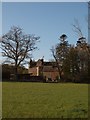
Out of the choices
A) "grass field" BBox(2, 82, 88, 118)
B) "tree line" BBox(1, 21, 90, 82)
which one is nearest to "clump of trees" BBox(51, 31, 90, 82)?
"tree line" BBox(1, 21, 90, 82)

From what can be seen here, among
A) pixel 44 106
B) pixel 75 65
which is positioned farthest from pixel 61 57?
pixel 44 106

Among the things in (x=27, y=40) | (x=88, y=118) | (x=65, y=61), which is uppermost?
(x=27, y=40)

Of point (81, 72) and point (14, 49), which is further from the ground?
point (14, 49)

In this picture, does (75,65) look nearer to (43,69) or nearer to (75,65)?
(75,65)

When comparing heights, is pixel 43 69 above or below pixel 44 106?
above

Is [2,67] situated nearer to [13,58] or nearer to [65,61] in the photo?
[13,58]

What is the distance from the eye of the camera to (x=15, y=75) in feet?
271

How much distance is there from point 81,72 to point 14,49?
20.6 meters

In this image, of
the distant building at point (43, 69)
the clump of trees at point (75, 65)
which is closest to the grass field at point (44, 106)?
the clump of trees at point (75, 65)

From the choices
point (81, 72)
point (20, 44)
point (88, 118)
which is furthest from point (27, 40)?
point (88, 118)

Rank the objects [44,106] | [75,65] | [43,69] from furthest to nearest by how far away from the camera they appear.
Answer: [43,69] → [75,65] → [44,106]

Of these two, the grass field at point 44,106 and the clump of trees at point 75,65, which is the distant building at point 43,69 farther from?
the grass field at point 44,106

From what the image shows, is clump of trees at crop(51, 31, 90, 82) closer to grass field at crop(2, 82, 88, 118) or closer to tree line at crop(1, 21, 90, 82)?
tree line at crop(1, 21, 90, 82)

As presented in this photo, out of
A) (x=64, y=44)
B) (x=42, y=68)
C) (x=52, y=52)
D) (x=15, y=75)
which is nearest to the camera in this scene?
(x=15, y=75)
